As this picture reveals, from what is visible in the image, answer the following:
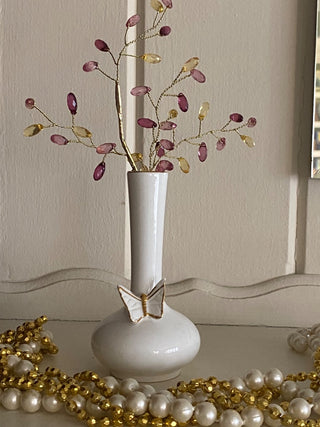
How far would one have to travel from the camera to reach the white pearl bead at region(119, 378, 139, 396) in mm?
517

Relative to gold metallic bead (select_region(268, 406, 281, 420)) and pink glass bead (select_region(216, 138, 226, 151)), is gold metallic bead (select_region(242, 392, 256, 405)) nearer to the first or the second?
gold metallic bead (select_region(268, 406, 281, 420))

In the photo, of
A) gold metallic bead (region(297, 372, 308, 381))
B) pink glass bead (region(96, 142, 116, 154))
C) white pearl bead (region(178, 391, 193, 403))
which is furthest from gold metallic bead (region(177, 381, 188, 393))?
pink glass bead (region(96, 142, 116, 154))

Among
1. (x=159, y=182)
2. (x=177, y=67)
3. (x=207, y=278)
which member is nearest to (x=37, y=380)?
(x=159, y=182)

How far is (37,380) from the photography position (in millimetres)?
524

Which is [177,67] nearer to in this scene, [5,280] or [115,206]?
[115,206]

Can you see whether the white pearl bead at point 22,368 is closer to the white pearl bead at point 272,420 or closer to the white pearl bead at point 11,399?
the white pearl bead at point 11,399

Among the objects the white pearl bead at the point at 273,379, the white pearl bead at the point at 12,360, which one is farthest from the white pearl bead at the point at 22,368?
the white pearl bead at the point at 273,379

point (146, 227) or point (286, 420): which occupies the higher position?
point (146, 227)

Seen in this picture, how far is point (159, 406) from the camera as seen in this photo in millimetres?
482

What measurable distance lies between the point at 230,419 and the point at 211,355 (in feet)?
0.58

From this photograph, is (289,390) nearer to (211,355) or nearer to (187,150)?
(211,355)

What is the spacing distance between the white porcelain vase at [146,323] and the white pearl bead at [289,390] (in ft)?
0.28

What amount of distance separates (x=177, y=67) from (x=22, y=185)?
0.24 meters

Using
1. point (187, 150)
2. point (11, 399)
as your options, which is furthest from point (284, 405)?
point (187, 150)
